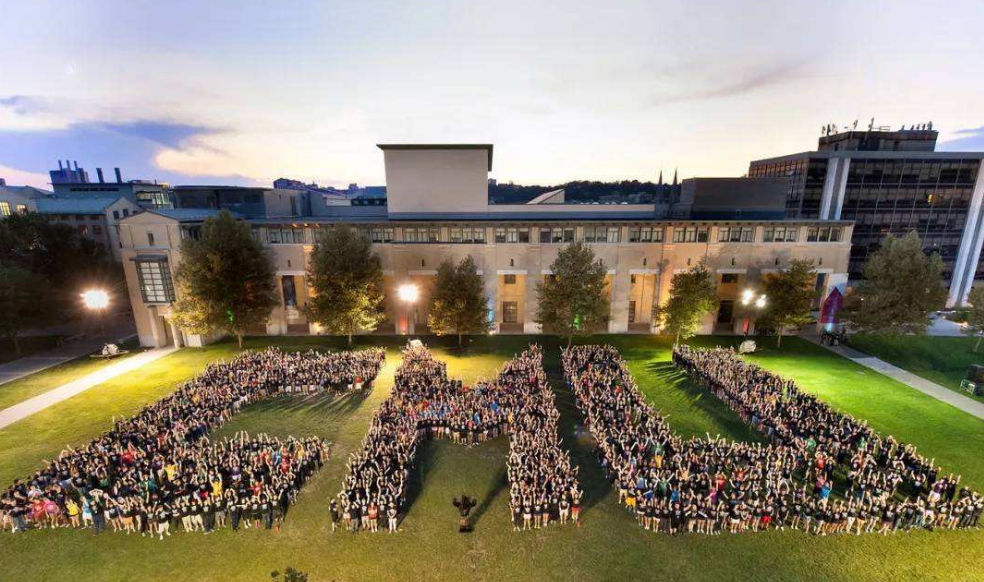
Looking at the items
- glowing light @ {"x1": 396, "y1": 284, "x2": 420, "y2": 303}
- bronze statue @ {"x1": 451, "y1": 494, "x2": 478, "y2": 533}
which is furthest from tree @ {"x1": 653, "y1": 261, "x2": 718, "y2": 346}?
bronze statue @ {"x1": 451, "y1": 494, "x2": 478, "y2": 533}

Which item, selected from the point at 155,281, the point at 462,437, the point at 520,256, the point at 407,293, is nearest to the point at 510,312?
the point at 520,256

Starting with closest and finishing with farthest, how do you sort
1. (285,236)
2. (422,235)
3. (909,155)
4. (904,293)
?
(904,293), (285,236), (422,235), (909,155)

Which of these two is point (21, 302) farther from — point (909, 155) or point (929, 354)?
point (909, 155)

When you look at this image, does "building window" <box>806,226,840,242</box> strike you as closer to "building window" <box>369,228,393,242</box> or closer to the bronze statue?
"building window" <box>369,228,393,242</box>

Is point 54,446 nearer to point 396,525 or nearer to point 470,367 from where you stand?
point 396,525

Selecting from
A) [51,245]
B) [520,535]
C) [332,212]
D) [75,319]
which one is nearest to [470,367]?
[520,535]

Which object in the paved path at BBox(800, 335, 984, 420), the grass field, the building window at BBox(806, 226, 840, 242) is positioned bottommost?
the grass field
